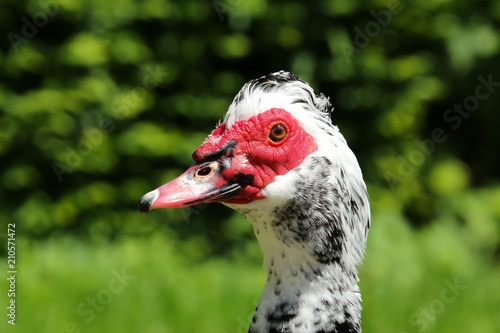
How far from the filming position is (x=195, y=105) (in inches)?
205

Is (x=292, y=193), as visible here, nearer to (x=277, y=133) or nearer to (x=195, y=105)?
(x=277, y=133)

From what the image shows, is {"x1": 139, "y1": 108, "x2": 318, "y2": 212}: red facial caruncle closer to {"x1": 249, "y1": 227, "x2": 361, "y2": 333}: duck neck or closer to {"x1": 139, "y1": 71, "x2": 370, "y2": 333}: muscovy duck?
{"x1": 139, "y1": 71, "x2": 370, "y2": 333}: muscovy duck

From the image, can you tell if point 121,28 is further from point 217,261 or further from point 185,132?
point 217,261

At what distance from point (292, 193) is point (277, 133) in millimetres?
193

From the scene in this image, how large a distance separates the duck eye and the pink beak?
7.2 inches

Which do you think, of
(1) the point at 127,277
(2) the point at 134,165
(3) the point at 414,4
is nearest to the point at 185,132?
(2) the point at 134,165

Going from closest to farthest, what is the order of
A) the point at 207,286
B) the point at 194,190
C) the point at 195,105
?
1. the point at 194,190
2. the point at 207,286
3. the point at 195,105

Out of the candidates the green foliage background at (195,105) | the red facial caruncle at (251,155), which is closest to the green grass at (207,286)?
the green foliage background at (195,105)

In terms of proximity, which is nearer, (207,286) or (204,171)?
(204,171)

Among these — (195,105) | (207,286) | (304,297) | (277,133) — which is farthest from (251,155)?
(195,105)

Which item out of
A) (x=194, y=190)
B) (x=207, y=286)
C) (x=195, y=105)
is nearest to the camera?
(x=194, y=190)

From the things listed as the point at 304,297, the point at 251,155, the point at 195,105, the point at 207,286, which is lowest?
the point at 207,286

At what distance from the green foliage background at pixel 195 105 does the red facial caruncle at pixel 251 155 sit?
2.76m

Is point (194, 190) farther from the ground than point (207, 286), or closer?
farther from the ground
